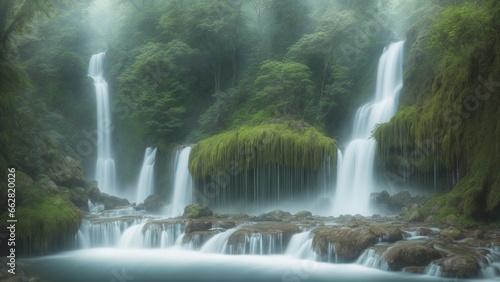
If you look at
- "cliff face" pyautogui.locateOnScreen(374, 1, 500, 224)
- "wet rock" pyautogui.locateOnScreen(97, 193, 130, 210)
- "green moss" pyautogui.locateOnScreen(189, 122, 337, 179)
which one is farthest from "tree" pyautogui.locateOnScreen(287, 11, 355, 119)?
"wet rock" pyautogui.locateOnScreen(97, 193, 130, 210)

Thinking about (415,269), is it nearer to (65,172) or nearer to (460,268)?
(460,268)

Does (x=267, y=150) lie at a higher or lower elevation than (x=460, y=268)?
higher

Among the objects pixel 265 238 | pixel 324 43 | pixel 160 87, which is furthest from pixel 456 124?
pixel 160 87

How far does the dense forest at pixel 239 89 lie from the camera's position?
47.5 feet

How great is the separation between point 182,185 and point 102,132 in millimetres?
10884

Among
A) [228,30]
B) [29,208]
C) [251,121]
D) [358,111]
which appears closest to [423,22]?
[358,111]

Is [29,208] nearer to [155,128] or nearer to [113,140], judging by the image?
[155,128]

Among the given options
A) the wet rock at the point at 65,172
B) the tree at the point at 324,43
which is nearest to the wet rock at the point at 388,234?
the tree at the point at 324,43

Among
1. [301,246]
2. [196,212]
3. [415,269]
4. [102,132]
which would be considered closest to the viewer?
[415,269]

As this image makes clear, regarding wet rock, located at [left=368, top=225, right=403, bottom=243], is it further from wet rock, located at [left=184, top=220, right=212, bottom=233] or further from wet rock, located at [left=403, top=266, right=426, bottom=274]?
wet rock, located at [left=184, top=220, right=212, bottom=233]

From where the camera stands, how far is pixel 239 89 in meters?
27.8

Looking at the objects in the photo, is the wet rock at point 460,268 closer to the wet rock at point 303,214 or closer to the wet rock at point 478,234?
the wet rock at point 478,234

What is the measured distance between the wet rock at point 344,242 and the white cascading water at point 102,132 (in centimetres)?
1893

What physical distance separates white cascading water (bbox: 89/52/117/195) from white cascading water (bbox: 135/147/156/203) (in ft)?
8.03
